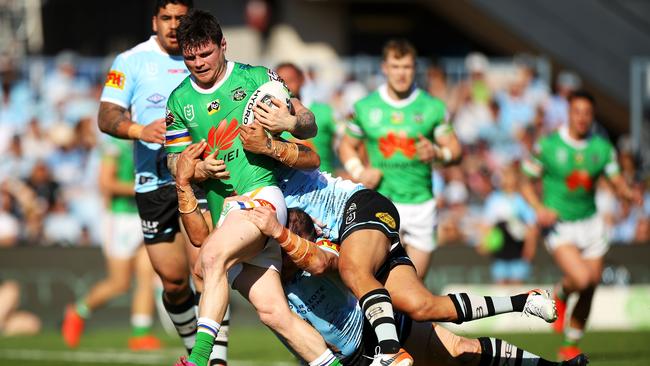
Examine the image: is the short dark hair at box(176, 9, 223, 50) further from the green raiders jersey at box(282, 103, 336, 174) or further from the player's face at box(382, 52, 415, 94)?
the green raiders jersey at box(282, 103, 336, 174)

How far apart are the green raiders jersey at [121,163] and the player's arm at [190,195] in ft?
23.0

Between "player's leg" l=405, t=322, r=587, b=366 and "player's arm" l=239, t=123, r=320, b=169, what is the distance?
4.90 ft

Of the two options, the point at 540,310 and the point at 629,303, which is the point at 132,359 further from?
the point at 629,303

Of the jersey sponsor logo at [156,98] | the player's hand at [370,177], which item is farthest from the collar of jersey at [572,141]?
the jersey sponsor logo at [156,98]

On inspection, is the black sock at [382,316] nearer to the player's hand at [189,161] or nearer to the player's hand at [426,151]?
the player's hand at [189,161]

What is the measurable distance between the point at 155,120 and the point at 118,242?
6.04m

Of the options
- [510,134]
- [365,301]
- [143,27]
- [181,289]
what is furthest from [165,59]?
[143,27]

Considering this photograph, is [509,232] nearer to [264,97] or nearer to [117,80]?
[117,80]

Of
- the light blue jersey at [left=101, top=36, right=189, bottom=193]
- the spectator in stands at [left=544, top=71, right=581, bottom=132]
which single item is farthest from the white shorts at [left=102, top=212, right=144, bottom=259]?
the spectator in stands at [left=544, top=71, right=581, bottom=132]

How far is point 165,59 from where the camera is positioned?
9.98 m

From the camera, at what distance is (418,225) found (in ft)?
38.6

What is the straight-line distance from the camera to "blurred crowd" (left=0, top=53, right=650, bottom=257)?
19.0 m

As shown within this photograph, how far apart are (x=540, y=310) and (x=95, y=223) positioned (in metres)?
12.2

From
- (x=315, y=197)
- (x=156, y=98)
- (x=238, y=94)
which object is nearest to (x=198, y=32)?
(x=238, y=94)
